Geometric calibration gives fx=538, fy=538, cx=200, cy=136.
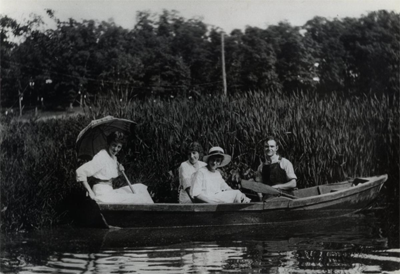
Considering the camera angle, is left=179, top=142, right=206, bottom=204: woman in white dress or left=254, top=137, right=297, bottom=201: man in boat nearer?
left=179, top=142, right=206, bottom=204: woman in white dress

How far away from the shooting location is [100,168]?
8.34m

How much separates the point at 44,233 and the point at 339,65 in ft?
44.7

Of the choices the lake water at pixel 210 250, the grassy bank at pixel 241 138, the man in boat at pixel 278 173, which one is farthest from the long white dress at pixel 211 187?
the grassy bank at pixel 241 138

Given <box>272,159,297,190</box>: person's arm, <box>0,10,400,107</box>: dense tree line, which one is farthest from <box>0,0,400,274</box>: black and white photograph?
<box>0,10,400,107</box>: dense tree line

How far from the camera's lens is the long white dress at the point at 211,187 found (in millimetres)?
8047

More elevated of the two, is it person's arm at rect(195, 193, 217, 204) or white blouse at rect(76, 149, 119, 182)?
white blouse at rect(76, 149, 119, 182)

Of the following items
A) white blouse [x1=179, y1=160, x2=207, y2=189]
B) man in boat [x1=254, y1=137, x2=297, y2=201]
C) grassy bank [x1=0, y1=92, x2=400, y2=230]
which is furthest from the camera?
grassy bank [x1=0, y1=92, x2=400, y2=230]

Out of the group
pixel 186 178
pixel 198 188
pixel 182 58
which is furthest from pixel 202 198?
pixel 182 58

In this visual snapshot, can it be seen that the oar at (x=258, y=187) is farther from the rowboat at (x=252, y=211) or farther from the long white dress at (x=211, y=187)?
the long white dress at (x=211, y=187)

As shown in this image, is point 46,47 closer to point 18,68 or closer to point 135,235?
point 18,68

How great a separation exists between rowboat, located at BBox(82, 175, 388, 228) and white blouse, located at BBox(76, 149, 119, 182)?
0.55 m

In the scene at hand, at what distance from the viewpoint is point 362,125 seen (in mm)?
11188

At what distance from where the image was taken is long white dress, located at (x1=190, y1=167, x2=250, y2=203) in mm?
8047

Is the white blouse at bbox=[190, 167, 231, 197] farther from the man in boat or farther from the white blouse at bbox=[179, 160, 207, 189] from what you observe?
the man in boat
